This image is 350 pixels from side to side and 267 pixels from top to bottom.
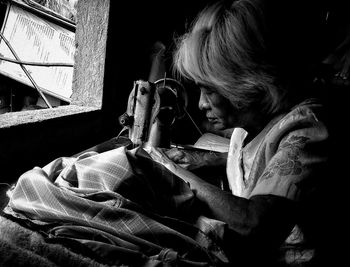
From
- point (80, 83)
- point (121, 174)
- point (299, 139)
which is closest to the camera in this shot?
point (121, 174)

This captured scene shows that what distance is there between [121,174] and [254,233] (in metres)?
0.50

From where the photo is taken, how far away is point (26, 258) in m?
0.81

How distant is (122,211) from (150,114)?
1.47 m

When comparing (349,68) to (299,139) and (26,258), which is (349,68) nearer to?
(299,139)

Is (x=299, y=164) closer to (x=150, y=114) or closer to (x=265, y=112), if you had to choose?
(x=265, y=112)

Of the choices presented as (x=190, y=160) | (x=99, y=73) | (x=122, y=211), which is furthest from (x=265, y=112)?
(x=99, y=73)

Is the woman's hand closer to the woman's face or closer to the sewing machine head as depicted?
the sewing machine head

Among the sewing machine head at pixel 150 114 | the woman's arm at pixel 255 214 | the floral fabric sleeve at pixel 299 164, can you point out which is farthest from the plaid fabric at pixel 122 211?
the sewing machine head at pixel 150 114

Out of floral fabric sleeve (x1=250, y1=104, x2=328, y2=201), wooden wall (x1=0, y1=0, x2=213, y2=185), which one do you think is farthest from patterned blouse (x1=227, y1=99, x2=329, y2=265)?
wooden wall (x1=0, y1=0, x2=213, y2=185)

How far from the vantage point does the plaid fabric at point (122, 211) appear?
787mm

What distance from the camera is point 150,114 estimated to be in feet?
7.36

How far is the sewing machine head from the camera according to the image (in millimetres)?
2203

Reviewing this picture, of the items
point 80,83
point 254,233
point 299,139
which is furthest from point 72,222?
point 80,83

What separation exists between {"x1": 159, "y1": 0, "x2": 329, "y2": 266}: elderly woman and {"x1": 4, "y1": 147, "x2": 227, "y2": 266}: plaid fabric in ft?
0.52
